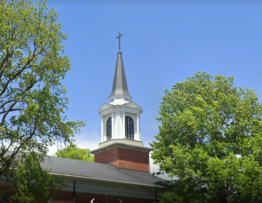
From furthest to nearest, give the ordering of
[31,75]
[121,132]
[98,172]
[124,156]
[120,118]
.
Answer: [120,118], [121,132], [124,156], [98,172], [31,75]

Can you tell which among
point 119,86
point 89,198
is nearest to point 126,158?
point 119,86

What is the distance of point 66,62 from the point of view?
22.1m

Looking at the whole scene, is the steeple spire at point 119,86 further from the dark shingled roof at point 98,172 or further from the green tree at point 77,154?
the green tree at point 77,154

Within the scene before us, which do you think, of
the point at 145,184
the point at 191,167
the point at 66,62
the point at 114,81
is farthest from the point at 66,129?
the point at 114,81

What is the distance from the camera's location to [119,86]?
44531 millimetres

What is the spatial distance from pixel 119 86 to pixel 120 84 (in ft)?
0.95

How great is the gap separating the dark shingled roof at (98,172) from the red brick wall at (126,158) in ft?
2.32

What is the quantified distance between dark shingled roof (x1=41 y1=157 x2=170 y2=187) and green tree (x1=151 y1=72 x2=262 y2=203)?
448cm

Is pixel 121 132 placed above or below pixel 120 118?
below

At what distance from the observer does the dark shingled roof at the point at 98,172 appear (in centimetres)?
3253

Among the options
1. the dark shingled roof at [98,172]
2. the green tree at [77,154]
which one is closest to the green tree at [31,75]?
the dark shingled roof at [98,172]

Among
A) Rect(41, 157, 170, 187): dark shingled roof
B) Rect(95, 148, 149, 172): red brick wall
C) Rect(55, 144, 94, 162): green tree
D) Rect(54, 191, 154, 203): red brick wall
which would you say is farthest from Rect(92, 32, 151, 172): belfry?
Rect(55, 144, 94, 162): green tree

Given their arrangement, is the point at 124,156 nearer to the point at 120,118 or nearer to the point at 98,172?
the point at 120,118

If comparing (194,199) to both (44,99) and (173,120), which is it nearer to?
(173,120)
